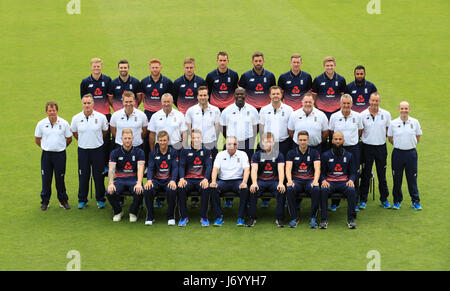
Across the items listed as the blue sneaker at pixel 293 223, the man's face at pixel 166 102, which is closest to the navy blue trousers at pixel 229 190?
the blue sneaker at pixel 293 223

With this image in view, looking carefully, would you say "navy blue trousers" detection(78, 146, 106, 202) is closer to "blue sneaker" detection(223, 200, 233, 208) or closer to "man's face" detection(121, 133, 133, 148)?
"man's face" detection(121, 133, 133, 148)

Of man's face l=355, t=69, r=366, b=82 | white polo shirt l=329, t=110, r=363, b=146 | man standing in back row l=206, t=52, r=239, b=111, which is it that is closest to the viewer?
white polo shirt l=329, t=110, r=363, b=146

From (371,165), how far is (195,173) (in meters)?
3.54

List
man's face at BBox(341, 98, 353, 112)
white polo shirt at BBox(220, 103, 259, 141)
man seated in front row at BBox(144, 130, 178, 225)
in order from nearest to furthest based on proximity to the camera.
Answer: man seated in front row at BBox(144, 130, 178, 225) → man's face at BBox(341, 98, 353, 112) → white polo shirt at BBox(220, 103, 259, 141)

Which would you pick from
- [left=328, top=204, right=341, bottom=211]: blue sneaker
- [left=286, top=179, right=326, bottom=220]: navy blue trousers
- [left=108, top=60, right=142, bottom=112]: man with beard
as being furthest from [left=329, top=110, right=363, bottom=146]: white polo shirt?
[left=108, top=60, right=142, bottom=112]: man with beard

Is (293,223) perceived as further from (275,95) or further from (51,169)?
(51,169)

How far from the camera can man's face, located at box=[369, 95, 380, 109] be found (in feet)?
48.9

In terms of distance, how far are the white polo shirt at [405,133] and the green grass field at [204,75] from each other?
4.28 feet

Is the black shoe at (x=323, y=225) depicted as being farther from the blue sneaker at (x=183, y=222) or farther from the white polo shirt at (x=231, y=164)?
the blue sneaker at (x=183, y=222)

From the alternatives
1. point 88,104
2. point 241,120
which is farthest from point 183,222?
point 88,104

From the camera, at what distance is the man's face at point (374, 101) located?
14914mm

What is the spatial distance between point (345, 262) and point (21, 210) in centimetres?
655

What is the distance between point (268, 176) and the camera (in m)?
14.6

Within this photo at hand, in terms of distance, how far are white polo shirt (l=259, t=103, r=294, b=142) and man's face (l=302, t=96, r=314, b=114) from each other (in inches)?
17.7
